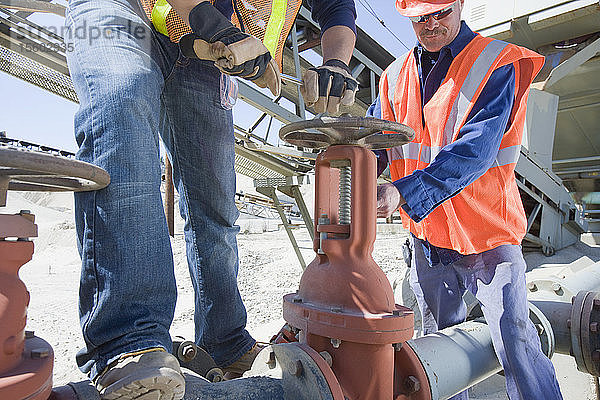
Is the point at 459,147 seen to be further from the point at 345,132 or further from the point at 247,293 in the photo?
the point at 247,293

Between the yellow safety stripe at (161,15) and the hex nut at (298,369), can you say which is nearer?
the hex nut at (298,369)

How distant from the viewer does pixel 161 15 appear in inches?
48.8

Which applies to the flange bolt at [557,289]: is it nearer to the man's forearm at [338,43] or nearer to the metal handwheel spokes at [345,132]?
the metal handwheel spokes at [345,132]

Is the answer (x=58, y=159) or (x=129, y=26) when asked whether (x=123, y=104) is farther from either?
(x=58, y=159)

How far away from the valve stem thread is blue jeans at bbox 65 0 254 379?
0.43 m

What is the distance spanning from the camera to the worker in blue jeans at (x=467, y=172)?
1.71m

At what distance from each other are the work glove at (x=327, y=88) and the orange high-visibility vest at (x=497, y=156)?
639 millimetres

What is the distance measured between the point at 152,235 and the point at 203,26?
0.49 meters

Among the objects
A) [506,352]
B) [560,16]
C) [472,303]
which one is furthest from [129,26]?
[560,16]

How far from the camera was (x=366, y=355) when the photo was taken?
1097 mm

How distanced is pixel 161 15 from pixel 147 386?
0.91 m

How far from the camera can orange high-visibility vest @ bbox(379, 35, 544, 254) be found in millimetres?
1833

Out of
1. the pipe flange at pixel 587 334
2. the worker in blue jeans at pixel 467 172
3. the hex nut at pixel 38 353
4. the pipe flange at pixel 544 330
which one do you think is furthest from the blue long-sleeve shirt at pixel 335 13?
the pipe flange at pixel 587 334

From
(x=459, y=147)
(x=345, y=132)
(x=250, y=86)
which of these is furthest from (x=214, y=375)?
(x=250, y=86)
